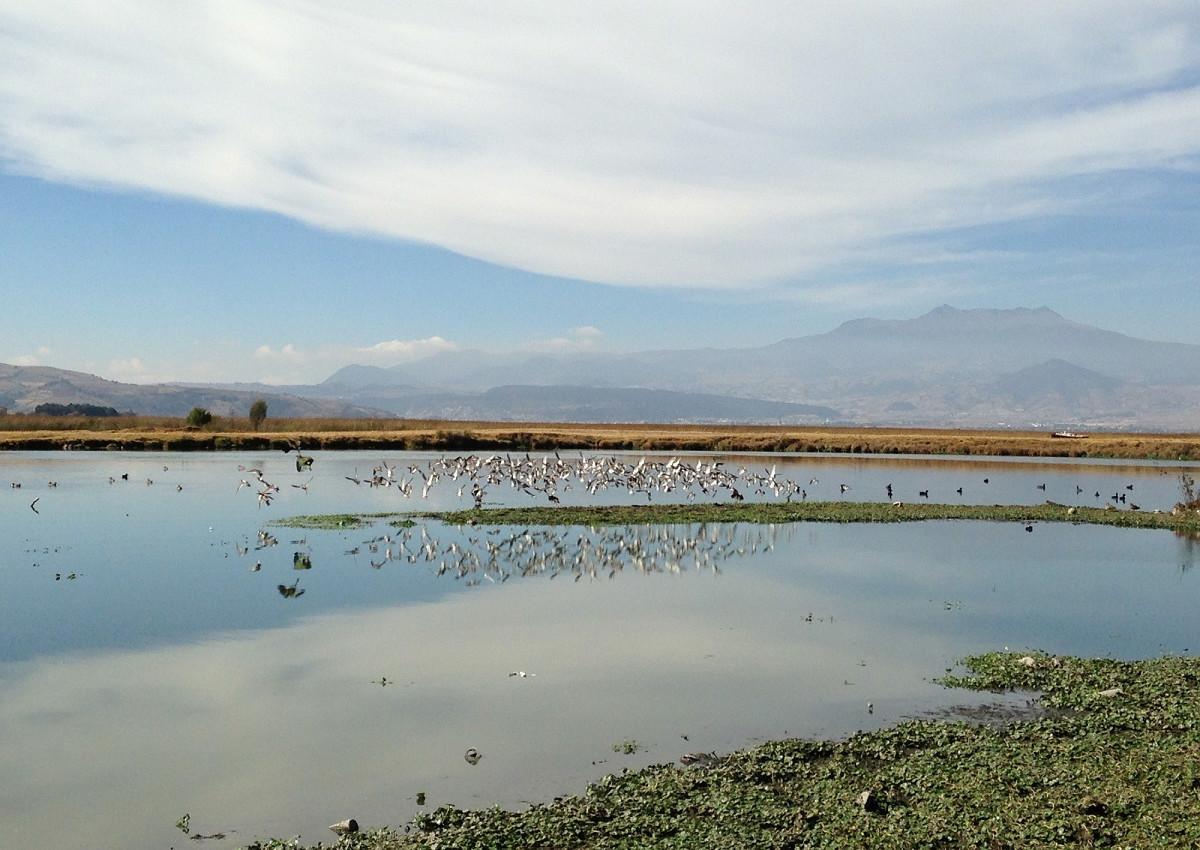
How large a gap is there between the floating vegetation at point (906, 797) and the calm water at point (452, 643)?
2.58 ft

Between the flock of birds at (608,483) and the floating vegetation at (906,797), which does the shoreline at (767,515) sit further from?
the floating vegetation at (906,797)

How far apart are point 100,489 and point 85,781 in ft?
117

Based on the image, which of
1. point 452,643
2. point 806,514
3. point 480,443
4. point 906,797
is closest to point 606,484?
point 806,514

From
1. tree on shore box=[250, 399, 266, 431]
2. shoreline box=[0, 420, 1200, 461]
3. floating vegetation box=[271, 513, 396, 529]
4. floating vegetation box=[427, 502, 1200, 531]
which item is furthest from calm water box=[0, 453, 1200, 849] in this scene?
tree on shore box=[250, 399, 266, 431]

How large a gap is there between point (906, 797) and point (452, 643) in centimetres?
926

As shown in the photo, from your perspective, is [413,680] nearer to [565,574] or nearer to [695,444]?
[565,574]

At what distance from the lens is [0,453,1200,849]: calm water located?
11727mm

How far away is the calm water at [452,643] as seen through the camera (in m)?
11.7

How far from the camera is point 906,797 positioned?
1105 cm

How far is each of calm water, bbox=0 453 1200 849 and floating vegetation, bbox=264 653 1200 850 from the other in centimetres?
79

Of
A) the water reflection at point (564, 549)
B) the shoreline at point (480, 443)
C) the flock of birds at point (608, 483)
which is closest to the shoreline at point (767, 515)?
the water reflection at point (564, 549)

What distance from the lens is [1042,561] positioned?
2925cm

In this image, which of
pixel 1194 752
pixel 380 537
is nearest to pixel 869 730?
pixel 1194 752

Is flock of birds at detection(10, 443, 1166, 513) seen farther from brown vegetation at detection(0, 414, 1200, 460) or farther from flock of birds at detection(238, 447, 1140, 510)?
brown vegetation at detection(0, 414, 1200, 460)
